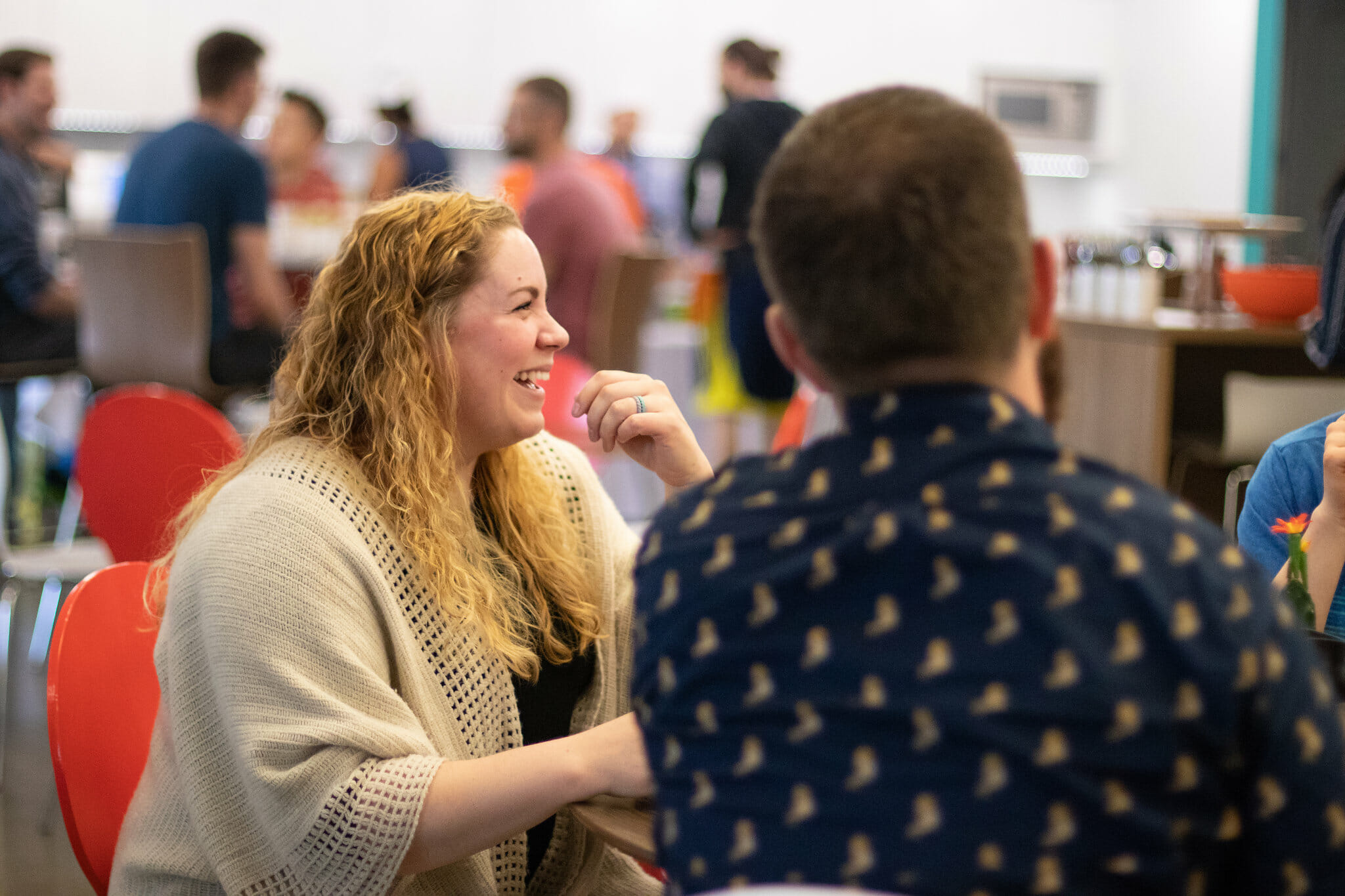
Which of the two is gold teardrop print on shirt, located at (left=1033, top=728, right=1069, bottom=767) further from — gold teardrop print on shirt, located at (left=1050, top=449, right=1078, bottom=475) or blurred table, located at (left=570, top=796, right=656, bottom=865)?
blurred table, located at (left=570, top=796, right=656, bottom=865)

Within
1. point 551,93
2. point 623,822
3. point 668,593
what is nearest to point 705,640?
point 668,593

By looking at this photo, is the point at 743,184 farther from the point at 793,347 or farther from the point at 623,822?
the point at 793,347

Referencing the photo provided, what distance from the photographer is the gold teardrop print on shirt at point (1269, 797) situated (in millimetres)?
608

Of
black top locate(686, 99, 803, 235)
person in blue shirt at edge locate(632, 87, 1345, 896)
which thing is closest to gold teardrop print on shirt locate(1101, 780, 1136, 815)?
person in blue shirt at edge locate(632, 87, 1345, 896)

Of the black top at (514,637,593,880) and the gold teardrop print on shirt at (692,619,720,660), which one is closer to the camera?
the gold teardrop print on shirt at (692,619,720,660)

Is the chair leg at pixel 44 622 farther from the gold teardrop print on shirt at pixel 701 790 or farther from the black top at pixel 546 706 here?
the gold teardrop print on shirt at pixel 701 790

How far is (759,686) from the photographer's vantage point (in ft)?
2.17

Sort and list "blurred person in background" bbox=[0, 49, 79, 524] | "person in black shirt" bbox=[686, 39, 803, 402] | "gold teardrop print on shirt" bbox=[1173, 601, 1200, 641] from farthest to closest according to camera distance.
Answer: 1. "person in black shirt" bbox=[686, 39, 803, 402]
2. "blurred person in background" bbox=[0, 49, 79, 524]
3. "gold teardrop print on shirt" bbox=[1173, 601, 1200, 641]

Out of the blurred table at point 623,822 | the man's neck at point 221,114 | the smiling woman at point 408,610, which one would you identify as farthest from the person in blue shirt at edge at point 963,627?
the man's neck at point 221,114

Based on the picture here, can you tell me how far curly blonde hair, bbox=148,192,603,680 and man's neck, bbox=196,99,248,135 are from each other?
2.67 meters

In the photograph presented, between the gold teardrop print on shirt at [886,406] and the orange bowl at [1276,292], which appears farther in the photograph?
the orange bowl at [1276,292]

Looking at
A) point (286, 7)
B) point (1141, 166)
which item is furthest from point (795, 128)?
point (1141, 166)

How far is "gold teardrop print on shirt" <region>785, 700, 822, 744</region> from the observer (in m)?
0.65

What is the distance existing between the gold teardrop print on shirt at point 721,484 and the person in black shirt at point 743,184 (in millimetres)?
3739
